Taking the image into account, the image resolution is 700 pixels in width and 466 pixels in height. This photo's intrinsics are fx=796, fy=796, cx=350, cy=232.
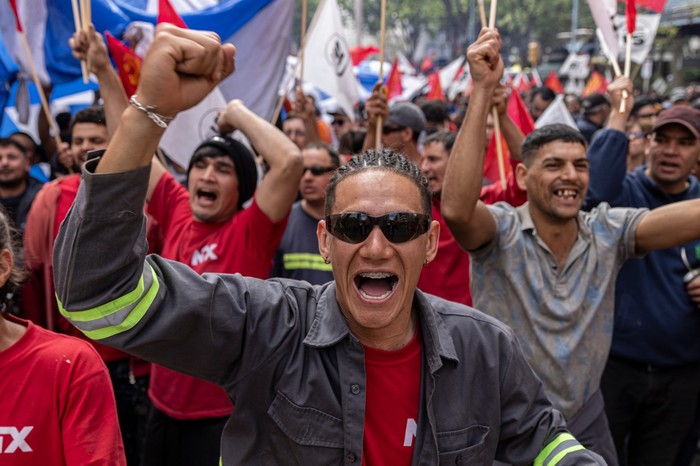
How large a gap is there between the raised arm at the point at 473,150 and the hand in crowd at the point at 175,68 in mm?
1548

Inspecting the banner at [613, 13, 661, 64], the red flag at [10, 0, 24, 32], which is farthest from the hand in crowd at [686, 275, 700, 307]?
the banner at [613, 13, 661, 64]

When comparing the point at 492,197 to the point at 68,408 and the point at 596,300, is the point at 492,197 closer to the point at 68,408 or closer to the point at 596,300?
the point at 596,300

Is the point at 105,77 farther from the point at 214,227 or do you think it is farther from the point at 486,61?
the point at 486,61

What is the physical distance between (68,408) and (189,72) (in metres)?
1.05

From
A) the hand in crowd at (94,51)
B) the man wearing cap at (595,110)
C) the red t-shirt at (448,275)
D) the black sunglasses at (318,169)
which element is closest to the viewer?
the hand in crowd at (94,51)

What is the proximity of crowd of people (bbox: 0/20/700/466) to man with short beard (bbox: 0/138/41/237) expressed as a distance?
0.01 m

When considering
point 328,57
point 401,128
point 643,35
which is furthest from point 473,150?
point 643,35

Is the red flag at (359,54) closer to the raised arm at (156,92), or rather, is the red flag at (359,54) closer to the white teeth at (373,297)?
the white teeth at (373,297)

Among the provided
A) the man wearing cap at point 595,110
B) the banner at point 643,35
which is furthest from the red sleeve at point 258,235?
the man wearing cap at point 595,110

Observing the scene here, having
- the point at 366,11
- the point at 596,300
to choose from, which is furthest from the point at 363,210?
the point at 366,11

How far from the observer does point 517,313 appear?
317cm

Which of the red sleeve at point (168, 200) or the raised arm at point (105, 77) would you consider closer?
the raised arm at point (105, 77)

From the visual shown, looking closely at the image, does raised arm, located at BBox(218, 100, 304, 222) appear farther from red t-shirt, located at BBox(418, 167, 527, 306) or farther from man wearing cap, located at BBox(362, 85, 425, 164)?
man wearing cap, located at BBox(362, 85, 425, 164)

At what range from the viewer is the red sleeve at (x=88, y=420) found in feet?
6.92
